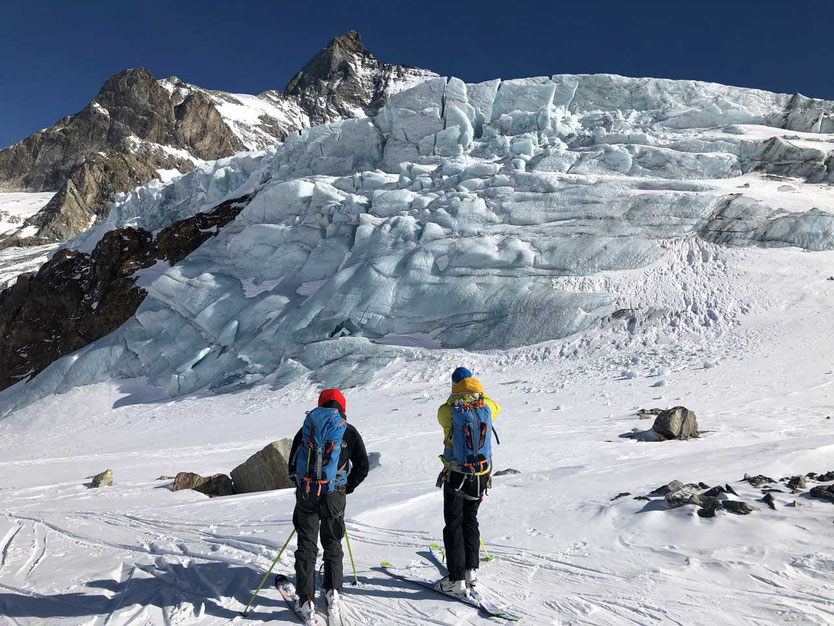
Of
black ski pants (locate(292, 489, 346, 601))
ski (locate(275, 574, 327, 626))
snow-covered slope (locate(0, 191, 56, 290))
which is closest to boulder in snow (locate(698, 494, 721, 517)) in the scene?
black ski pants (locate(292, 489, 346, 601))

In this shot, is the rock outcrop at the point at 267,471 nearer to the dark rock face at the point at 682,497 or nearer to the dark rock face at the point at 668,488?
the dark rock face at the point at 668,488

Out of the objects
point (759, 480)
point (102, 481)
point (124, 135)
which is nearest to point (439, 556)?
point (759, 480)

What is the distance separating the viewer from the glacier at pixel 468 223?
20.0 metres

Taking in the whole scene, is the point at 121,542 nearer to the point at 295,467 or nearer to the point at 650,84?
the point at 295,467

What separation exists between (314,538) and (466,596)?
1261 millimetres

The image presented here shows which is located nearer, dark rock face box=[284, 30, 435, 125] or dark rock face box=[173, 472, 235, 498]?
Answer: dark rock face box=[173, 472, 235, 498]

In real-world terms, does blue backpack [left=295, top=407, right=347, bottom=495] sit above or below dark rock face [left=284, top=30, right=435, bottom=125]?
below

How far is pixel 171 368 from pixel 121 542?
18.7 metres

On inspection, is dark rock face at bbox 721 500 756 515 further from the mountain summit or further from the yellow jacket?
the mountain summit

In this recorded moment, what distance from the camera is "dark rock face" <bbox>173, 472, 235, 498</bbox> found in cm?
944

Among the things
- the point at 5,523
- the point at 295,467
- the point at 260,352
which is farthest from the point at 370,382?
the point at 295,467

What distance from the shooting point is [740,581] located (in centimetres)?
401

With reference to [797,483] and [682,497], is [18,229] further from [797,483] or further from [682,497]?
[797,483]

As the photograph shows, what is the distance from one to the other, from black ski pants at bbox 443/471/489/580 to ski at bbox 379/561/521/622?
0.49 ft
